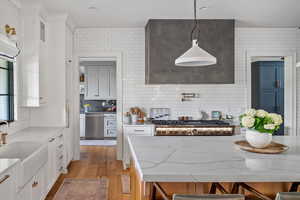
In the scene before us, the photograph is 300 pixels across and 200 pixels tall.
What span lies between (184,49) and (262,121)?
2.91m

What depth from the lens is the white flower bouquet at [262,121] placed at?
242cm

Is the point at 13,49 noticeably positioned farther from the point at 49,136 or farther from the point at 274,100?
the point at 274,100

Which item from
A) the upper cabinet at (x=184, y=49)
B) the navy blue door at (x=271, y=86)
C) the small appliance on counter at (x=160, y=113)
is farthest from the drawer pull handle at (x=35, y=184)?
the navy blue door at (x=271, y=86)

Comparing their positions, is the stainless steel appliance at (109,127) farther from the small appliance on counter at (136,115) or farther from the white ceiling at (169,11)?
the white ceiling at (169,11)

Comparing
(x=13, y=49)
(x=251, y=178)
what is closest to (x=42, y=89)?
(x=13, y=49)

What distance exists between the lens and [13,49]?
3.12 m

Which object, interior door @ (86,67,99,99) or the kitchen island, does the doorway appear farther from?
the kitchen island

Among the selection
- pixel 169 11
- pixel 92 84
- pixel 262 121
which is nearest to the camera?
pixel 262 121

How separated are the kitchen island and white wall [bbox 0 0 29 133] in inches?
84.9

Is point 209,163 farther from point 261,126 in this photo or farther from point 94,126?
point 94,126

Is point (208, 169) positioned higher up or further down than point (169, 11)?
further down

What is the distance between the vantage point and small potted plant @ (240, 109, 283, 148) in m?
2.42

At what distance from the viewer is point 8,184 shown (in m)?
2.12

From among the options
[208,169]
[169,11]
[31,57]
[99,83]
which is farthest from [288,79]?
[99,83]
